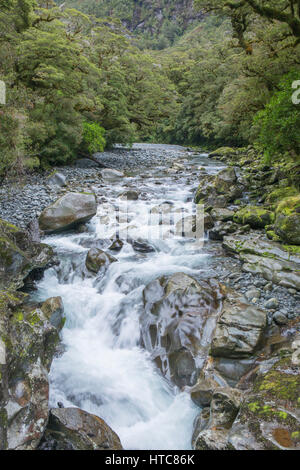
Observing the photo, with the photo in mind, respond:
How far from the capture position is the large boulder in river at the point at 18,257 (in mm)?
5680

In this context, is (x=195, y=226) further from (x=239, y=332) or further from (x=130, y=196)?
(x=239, y=332)

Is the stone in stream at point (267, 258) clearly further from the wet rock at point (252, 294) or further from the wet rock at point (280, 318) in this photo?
the wet rock at point (280, 318)

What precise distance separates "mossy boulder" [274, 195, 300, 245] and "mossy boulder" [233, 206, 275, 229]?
709 millimetres

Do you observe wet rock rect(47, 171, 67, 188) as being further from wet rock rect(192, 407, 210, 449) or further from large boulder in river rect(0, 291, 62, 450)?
wet rock rect(192, 407, 210, 449)

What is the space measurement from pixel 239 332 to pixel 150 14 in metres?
152

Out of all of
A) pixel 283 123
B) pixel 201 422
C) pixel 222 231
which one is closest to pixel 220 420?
pixel 201 422

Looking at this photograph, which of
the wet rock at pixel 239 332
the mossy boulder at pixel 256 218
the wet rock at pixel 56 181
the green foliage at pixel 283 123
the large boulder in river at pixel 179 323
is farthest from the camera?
the wet rock at pixel 56 181

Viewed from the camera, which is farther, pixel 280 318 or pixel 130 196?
pixel 130 196

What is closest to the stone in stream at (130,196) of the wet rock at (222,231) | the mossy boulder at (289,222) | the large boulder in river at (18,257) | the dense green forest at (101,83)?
the dense green forest at (101,83)

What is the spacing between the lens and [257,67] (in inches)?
433

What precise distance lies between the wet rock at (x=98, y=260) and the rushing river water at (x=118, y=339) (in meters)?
0.17

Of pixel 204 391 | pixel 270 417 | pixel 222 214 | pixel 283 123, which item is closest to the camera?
pixel 270 417

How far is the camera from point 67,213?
8758 mm

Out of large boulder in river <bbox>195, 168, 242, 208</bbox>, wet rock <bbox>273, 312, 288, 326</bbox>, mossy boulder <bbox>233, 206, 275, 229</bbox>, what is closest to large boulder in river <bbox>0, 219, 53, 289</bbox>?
wet rock <bbox>273, 312, 288, 326</bbox>
